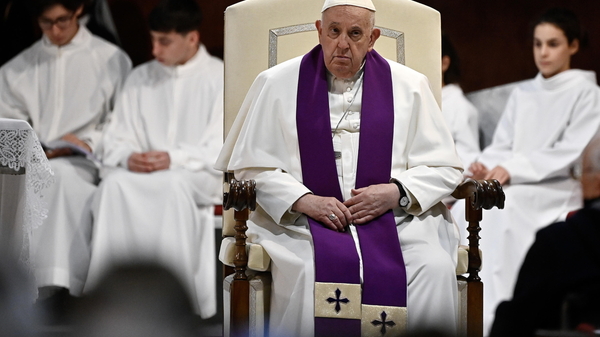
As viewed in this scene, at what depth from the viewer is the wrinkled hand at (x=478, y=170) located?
6.49 meters

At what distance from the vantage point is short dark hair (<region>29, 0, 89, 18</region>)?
7.21m

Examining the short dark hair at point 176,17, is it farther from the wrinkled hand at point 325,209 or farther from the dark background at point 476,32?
the wrinkled hand at point 325,209

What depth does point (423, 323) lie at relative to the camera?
4.64 ft

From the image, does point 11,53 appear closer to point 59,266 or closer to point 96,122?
point 96,122

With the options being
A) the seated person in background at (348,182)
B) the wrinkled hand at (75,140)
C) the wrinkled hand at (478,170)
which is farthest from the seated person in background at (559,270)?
the wrinkled hand at (75,140)

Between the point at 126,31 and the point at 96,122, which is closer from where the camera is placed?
the point at 96,122

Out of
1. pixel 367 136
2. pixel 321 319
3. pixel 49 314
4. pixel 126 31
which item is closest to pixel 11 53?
pixel 126 31

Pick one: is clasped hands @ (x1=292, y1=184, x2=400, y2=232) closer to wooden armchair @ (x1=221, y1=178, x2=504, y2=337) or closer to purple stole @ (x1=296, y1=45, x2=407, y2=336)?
purple stole @ (x1=296, y1=45, x2=407, y2=336)

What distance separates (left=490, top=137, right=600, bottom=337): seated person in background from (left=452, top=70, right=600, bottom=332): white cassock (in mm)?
3819

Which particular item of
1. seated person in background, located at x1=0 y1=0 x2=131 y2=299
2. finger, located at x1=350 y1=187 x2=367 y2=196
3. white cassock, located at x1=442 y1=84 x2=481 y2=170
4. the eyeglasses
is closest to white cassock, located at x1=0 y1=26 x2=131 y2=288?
seated person in background, located at x1=0 y1=0 x2=131 y2=299

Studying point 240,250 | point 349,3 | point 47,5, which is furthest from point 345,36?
point 47,5

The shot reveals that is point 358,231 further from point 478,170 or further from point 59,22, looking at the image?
point 59,22

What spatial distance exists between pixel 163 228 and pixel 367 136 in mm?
2647

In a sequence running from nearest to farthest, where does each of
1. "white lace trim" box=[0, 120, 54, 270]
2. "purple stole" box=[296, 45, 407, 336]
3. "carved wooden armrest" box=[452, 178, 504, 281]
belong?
1. "purple stole" box=[296, 45, 407, 336]
2. "carved wooden armrest" box=[452, 178, 504, 281]
3. "white lace trim" box=[0, 120, 54, 270]
